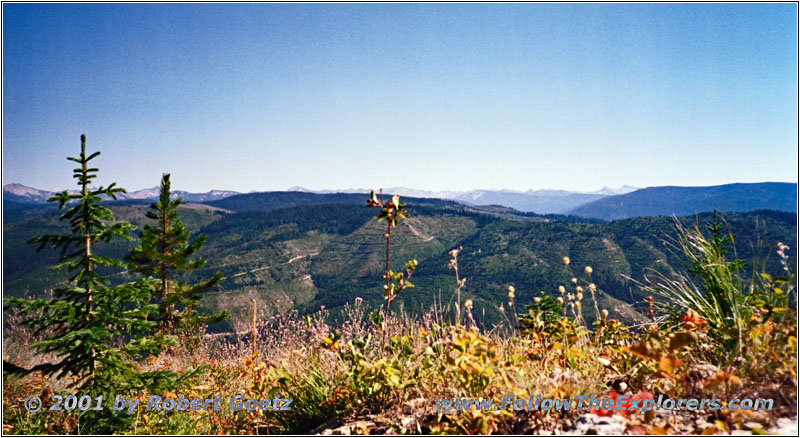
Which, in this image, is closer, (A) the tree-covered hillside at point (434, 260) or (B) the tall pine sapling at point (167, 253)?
(B) the tall pine sapling at point (167, 253)

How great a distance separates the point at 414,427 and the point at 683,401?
1462 millimetres

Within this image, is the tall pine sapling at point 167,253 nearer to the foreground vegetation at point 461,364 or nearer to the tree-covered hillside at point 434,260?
the foreground vegetation at point 461,364

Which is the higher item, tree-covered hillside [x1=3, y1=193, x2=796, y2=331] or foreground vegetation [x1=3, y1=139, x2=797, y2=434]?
foreground vegetation [x1=3, y1=139, x2=797, y2=434]

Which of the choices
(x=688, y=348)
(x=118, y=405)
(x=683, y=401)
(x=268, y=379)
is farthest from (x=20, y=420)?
(x=688, y=348)

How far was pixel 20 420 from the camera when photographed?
138 inches

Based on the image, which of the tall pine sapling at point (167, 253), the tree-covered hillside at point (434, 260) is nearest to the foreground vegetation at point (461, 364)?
the tall pine sapling at point (167, 253)

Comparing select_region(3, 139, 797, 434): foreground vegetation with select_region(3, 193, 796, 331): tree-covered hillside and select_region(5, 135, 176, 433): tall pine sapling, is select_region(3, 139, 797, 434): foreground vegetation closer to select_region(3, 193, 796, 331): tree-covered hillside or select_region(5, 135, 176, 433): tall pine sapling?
select_region(5, 135, 176, 433): tall pine sapling

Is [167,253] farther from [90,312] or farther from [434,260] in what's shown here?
[434,260]

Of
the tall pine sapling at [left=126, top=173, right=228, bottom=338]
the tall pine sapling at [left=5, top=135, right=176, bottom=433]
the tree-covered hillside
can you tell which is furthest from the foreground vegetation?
the tree-covered hillside

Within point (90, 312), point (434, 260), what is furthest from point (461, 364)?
point (434, 260)

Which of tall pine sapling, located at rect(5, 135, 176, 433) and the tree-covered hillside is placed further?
the tree-covered hillside

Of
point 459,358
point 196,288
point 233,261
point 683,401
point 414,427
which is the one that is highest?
point 459,358

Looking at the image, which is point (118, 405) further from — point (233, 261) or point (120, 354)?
point (233, 261)

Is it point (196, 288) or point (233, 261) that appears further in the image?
point (233, 261)
